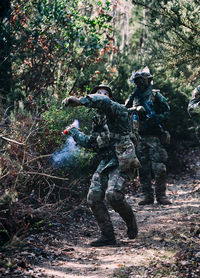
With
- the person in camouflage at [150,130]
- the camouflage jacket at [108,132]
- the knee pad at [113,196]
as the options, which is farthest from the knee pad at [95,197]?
the person in camouflage at [150,130]

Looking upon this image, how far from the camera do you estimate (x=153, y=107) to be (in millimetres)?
8266

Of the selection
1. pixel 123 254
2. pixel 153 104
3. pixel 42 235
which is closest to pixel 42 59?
pixel 153 104

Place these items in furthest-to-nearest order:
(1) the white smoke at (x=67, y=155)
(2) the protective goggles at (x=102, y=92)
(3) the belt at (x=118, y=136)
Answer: (1) the white smoke at (x=67, y=155) → (2) the protective goggles at (x=102, y=92) → (3) the belt at (x=118, y=136)

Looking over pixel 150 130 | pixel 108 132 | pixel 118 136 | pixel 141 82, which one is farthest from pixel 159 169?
pixel 108 132

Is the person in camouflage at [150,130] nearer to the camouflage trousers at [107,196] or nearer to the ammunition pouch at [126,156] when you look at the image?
the ammunition pouch at [126,156]

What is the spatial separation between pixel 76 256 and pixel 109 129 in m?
1.93

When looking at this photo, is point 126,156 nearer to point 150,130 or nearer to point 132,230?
point 132,230

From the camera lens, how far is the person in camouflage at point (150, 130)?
26.7 ft

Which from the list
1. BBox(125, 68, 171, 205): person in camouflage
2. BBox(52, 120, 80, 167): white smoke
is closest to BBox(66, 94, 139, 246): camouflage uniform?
BBox(52, 120, 80, 167): white smoke

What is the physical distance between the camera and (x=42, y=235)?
5.49 m

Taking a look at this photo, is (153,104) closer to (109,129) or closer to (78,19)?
(109,129)

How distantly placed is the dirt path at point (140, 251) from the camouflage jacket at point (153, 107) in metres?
1.98

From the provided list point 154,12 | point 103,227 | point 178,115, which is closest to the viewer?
point 103,227

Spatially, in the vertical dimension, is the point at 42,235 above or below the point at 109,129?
below
